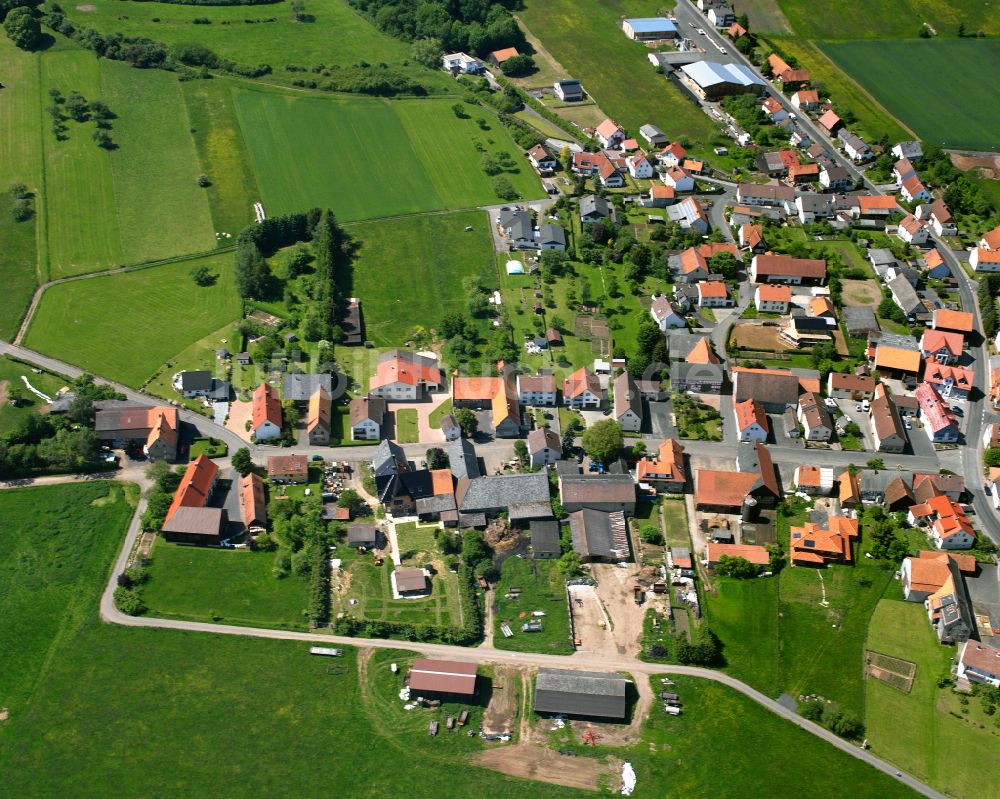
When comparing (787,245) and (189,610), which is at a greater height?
(787,245)

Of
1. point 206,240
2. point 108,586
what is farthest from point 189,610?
point 206,240

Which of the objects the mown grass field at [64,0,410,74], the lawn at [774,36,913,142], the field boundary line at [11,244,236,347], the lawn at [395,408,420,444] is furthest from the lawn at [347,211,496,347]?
the lawn at [774,36,913,142]

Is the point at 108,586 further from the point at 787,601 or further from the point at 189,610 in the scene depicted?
the point at 787,601

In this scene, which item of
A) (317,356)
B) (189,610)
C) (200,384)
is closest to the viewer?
(189,610)

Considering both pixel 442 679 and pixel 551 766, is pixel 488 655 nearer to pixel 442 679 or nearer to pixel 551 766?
pixel 442 679

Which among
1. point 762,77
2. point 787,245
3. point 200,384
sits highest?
point 762,77

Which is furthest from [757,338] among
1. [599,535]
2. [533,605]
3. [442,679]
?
[442,679]
